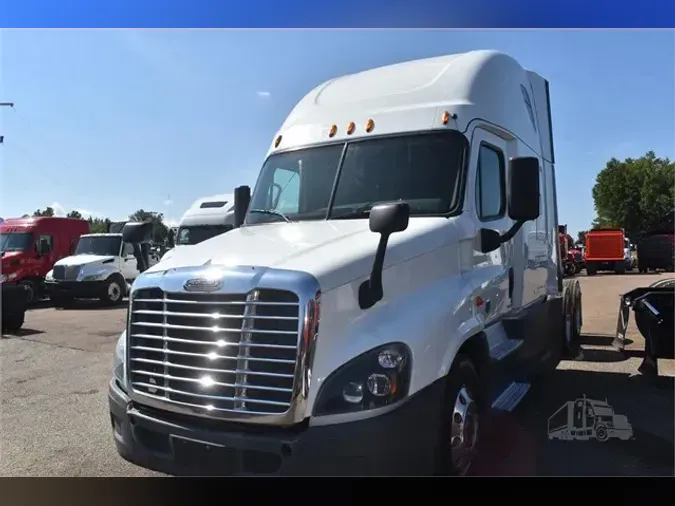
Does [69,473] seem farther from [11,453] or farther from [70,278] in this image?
[70,278]

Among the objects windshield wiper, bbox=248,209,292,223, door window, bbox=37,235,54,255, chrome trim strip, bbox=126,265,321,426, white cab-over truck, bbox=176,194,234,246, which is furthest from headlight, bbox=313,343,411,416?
door window, bbox=37,235,54,255

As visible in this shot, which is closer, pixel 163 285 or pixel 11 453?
pixel 163 285

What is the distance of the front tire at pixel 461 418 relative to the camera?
10.5 feet

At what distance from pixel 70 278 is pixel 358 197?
23.2 feet

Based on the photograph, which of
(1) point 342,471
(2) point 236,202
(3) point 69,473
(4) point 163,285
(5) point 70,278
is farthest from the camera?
(5) point 70,278

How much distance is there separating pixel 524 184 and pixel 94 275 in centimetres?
678

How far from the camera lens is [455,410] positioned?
3.33 metres

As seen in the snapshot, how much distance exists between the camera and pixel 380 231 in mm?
2969

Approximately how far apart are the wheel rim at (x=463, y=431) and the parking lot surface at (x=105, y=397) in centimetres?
44

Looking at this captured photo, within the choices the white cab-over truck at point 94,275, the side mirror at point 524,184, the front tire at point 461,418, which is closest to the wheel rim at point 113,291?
the white cab-over truck at point 94,275

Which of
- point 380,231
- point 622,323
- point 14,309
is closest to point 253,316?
point 380,231

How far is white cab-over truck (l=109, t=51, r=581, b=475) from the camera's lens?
284 cm

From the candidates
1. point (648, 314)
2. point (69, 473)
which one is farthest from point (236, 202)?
point (648, 314)

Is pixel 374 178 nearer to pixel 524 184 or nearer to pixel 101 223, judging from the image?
pixel 524 184
